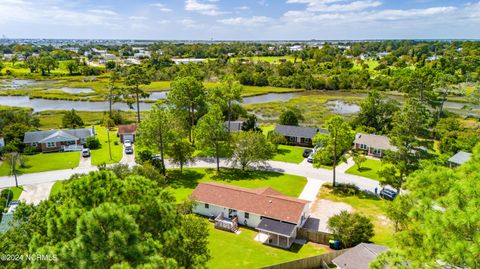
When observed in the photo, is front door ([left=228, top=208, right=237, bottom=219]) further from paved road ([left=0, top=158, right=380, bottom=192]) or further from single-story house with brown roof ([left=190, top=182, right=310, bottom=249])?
paved road ([left=0, top=158, right=380, bottom=192])

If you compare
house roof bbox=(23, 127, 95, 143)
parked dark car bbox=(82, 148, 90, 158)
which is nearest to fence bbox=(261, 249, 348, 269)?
parked dark car bbox=(82, 148, 90, 158)

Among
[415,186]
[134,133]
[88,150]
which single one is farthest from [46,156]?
[415,186]

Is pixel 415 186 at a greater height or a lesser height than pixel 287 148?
greater

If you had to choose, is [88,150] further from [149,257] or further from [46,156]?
[149,257]

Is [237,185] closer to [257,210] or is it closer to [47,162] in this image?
[257,210]

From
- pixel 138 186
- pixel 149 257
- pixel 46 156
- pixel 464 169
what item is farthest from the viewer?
pixel 46 156
